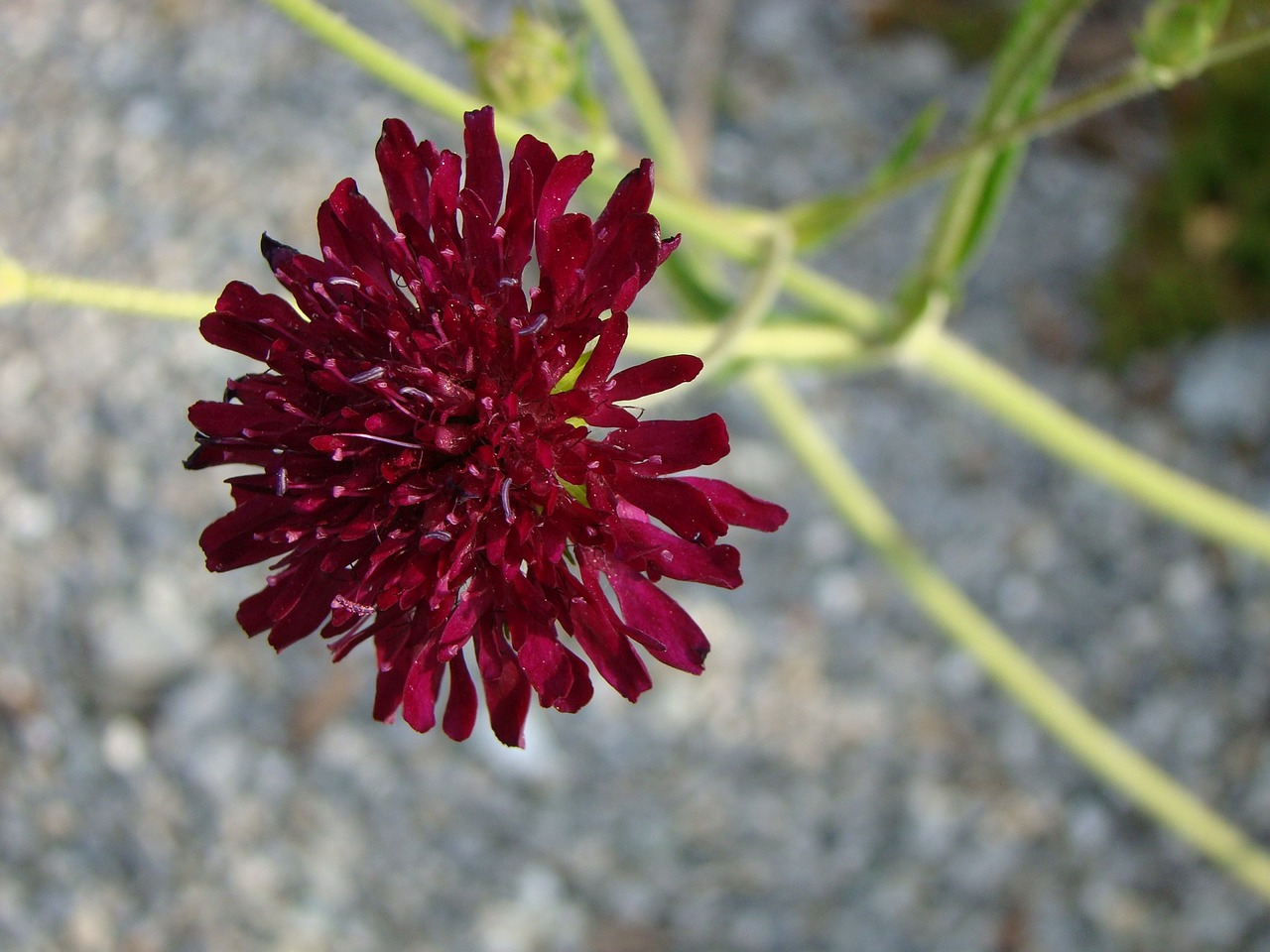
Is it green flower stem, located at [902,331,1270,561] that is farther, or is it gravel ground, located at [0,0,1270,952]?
gravel ground, located at [0,0,1270,952]

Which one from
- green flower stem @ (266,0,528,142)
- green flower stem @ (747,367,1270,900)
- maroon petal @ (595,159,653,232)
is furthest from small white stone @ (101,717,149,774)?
maroon petal @ (595,159,653,232)

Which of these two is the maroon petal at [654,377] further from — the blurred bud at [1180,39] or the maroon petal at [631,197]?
the blurred bud at [1180,39]

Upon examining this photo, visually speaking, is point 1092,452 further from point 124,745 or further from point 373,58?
point 124,745

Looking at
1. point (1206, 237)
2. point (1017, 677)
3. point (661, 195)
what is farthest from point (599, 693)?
point (1206, 237)

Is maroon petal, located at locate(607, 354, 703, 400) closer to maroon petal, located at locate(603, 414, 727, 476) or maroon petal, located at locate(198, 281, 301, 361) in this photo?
maroon petal, located at locate(603, 414, 727, 476)

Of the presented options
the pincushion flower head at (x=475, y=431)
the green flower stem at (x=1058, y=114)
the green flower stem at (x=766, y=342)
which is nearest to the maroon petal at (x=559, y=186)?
the pincushion flower head at (x=475, y=431)

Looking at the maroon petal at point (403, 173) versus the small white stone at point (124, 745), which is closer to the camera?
the maroon petal at point (403, 173)
